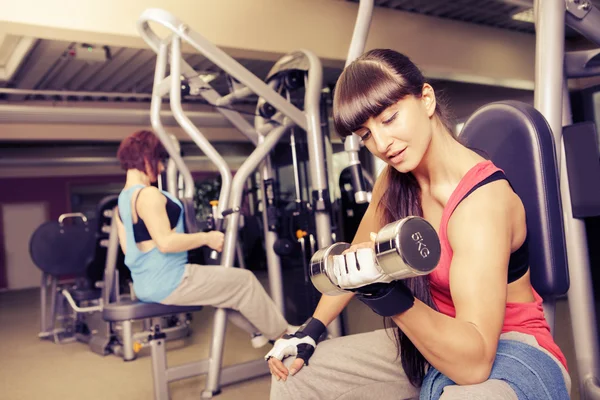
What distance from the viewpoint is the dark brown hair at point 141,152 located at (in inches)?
106

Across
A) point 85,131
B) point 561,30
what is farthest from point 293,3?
point 85,131

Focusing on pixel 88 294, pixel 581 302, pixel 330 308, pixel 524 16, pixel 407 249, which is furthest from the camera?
pixel 524 16

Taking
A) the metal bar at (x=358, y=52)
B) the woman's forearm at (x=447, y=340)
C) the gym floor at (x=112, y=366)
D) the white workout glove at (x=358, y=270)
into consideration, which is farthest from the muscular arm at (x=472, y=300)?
the gym floor at (x=112, y=366)

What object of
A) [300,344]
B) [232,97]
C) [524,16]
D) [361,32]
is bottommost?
[300,344]

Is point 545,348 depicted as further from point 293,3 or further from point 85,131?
point 85,131

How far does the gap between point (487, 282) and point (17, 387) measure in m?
3.15

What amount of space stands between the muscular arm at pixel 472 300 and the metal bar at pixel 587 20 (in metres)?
1.09

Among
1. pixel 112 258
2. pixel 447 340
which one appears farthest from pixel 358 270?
pixel 112 258

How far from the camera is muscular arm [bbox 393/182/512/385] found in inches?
32.4

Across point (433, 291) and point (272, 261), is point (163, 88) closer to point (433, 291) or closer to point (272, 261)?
point (272, 261)

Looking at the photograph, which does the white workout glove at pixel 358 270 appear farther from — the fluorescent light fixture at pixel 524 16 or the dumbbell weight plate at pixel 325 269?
the fluorescent light fixture at pixel 524 16

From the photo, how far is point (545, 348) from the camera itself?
98 cm

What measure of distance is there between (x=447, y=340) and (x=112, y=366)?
122 inches

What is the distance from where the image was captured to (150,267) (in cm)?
250
